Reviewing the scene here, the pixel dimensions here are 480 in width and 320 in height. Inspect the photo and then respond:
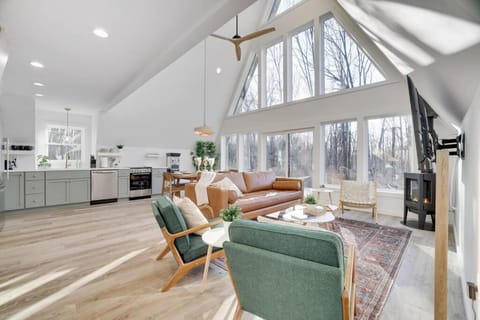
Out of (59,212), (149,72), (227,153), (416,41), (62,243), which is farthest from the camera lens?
(227,153)

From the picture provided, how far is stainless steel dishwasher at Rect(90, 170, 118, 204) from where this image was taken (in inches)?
220

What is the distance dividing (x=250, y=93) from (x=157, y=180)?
4.29 metres

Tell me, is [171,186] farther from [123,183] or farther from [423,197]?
[423,197]

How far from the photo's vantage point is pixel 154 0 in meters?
1.98

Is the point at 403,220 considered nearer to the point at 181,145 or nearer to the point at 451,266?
the point at 451,266

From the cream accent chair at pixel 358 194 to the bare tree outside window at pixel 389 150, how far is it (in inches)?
21.8

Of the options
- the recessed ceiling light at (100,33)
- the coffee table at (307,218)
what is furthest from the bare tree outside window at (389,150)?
the recessed ceiling light at (100,33)

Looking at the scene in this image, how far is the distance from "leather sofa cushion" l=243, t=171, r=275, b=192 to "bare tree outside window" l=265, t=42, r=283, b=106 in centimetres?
282

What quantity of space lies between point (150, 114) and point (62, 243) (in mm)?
4146

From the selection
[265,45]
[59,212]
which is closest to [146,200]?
[59,212]

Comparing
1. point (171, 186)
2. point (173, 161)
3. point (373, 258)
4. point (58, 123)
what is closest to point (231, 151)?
point (173, 161)

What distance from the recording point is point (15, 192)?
4.51 m

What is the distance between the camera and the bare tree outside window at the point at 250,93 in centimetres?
753

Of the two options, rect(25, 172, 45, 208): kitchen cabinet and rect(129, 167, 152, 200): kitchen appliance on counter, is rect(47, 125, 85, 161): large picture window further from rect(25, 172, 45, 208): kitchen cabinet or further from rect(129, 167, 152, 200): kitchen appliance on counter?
rect(129, 167, 152, 200): kitchen appliance on counter
